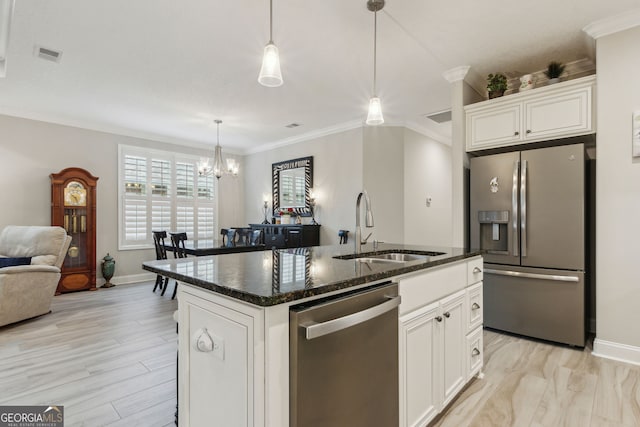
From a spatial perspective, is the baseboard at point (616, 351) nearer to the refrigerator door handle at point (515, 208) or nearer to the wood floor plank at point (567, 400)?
the wood floor plank at point (567, 400)

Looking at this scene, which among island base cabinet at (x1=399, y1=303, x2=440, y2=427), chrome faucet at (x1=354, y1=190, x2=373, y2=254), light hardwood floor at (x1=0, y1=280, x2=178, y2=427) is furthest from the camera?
chrome faucet at (x1=354, y1=190, x2=373, y2=254)

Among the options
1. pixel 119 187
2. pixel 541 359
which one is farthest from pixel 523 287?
pixel 119 187

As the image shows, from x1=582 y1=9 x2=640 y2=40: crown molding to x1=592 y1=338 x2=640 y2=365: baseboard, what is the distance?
2.56m

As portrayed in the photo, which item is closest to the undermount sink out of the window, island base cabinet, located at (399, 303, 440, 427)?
island base cabinet, located at (399, 303, 440, 427)

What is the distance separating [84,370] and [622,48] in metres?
4.96

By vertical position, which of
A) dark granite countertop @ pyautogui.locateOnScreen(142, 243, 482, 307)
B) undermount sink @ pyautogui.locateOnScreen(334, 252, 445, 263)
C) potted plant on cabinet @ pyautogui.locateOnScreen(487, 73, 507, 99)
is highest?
potted plant on cabinet @ pyautogui.locateOnScreen(487, 73, 507, 99)

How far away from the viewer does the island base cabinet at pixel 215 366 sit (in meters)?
1.06

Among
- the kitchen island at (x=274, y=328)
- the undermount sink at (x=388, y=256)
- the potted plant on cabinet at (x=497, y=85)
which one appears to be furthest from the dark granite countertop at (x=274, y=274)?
the potted plant on cabinet at (x=497, y=85)

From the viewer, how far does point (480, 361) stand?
231 centimetres

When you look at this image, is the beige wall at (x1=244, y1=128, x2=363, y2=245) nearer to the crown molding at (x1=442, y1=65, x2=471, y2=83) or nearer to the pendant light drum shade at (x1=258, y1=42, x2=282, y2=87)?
the crown molding at (x1=442, y1=65, x2=471, y2=83)

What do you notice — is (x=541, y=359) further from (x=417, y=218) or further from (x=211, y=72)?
(x=211, y=72)

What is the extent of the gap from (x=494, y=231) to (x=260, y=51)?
289 cm

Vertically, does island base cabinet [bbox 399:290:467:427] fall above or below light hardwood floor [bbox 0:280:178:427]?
above

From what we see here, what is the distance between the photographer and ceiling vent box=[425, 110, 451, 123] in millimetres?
4969
